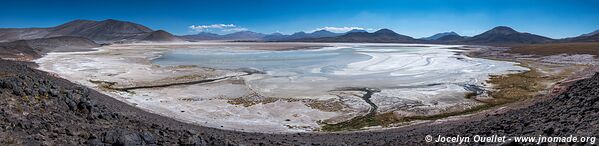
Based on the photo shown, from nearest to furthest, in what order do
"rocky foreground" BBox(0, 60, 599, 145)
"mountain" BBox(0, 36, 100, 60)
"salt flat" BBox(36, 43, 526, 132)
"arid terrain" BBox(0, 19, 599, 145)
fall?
1. "rocky foreground" BBox(0, 60, 599, 145)
2. "arid terrain" BBox(0, 19, 599, 145)
3. "salt flat" BBox(36, 43, 526, 132)
4. "mountain" BBox(0, 36, 100, 60)

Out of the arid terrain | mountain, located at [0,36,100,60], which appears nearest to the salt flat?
the arid terrain

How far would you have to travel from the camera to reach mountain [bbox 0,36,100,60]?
66156mm

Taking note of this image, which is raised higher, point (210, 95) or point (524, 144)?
point (524, 144)

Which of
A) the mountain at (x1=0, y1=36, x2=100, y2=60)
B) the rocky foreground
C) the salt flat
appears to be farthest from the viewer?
the mountain at (x1=0, y1=36, x2=100, y2=60)

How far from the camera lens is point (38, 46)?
100m

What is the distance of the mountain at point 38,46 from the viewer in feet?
217

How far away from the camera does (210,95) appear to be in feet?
97.1

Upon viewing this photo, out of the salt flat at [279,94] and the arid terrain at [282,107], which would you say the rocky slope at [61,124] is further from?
the salt flat at [279,94]

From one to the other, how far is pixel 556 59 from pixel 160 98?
6574cm

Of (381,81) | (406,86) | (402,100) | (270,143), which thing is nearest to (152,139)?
(270,143)

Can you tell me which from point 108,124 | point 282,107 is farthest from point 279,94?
point 108,124

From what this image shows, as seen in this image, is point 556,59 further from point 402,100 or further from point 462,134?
point 462,134

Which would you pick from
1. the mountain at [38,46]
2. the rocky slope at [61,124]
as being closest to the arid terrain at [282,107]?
the rocky slope at [61,124]

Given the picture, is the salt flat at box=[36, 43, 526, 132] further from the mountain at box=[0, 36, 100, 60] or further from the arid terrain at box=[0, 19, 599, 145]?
the mountain at box=[0, 36, 100, 60]
